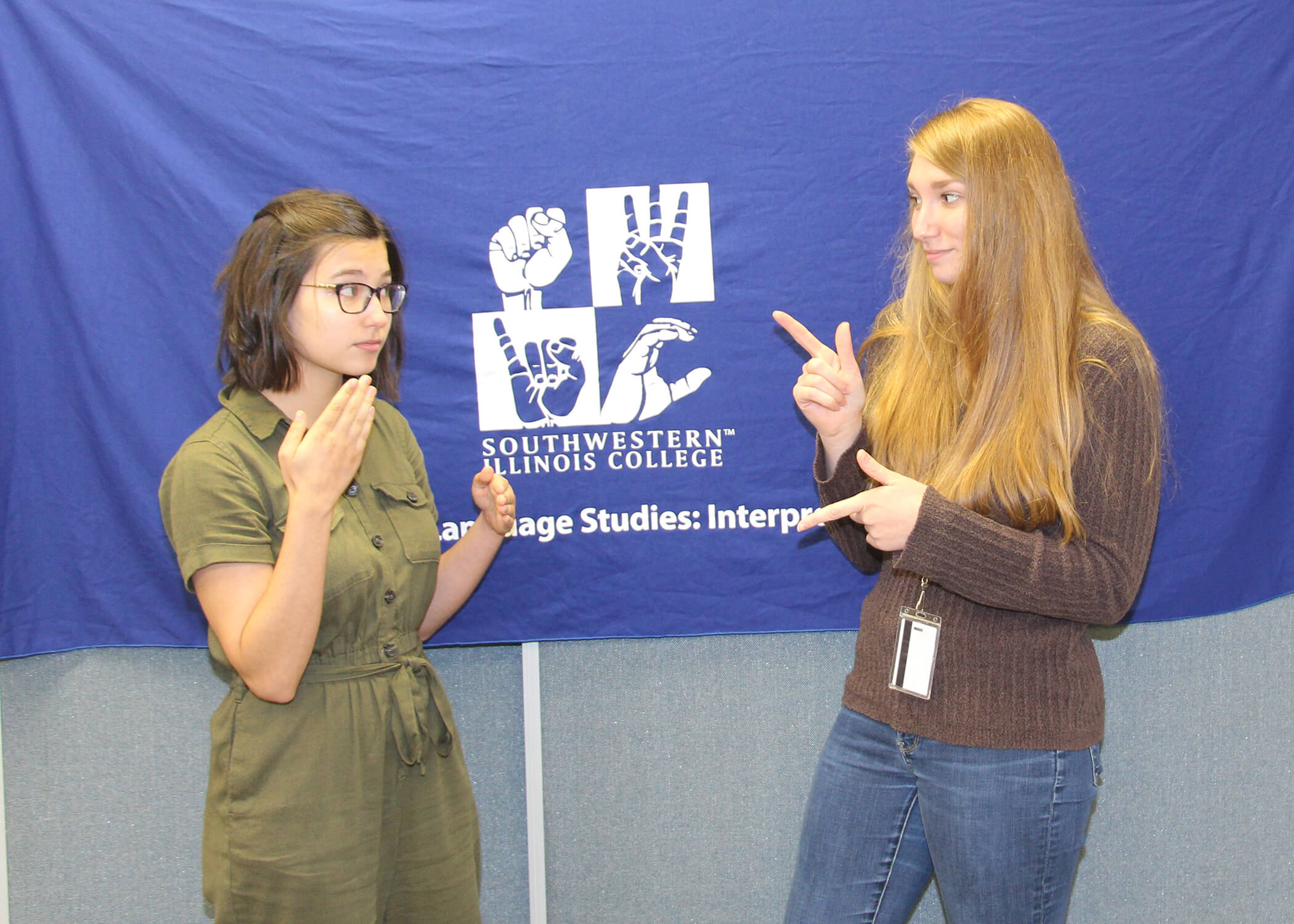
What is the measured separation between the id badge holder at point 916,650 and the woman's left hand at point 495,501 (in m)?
0.66

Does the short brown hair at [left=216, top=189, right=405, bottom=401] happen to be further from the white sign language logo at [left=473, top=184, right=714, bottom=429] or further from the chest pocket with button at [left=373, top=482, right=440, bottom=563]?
the white sign language logo at [left=473, top=184, right=714, bottom=429]

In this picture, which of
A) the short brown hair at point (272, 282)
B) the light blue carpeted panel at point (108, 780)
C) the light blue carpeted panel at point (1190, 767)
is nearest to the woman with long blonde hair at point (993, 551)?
the short brown hair at point (272, 282)

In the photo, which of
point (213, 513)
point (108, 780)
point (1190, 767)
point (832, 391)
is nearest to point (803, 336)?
point (832, 391)

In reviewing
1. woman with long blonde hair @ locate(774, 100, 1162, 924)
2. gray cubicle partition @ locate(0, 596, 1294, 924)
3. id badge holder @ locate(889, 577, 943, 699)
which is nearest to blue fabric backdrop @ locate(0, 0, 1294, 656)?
gray cubicle partition @ locate(0, 596, 1294, 924)

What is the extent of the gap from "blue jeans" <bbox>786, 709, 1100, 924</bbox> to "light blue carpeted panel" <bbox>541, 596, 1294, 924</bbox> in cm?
59

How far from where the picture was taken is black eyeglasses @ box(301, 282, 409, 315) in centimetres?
143

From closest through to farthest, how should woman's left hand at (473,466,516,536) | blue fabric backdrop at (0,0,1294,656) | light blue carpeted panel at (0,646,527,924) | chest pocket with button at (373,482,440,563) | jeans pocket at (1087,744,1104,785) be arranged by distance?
1. jeans pocket at (1087,744,1104,785)
2. chest pocket with button at (373,482,440,563)
3. woman's left hand at (473,466,516,536)
4. blue fabric backdrop at (0,0,1294,656)
5. light blue carpeted panel at (0,646,527,924)

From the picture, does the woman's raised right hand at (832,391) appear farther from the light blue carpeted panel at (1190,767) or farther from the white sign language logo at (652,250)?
the light blue carpeted panel at (1190,767)

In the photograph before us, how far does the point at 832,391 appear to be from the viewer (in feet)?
5.05

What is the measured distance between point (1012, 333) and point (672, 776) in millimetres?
1226

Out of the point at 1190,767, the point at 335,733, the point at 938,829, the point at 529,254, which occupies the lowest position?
the point at 1190,767

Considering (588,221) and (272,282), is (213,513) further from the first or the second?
(588,221)

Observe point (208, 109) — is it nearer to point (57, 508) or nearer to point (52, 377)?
point (52, 377)

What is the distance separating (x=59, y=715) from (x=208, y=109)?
1.27 metres
